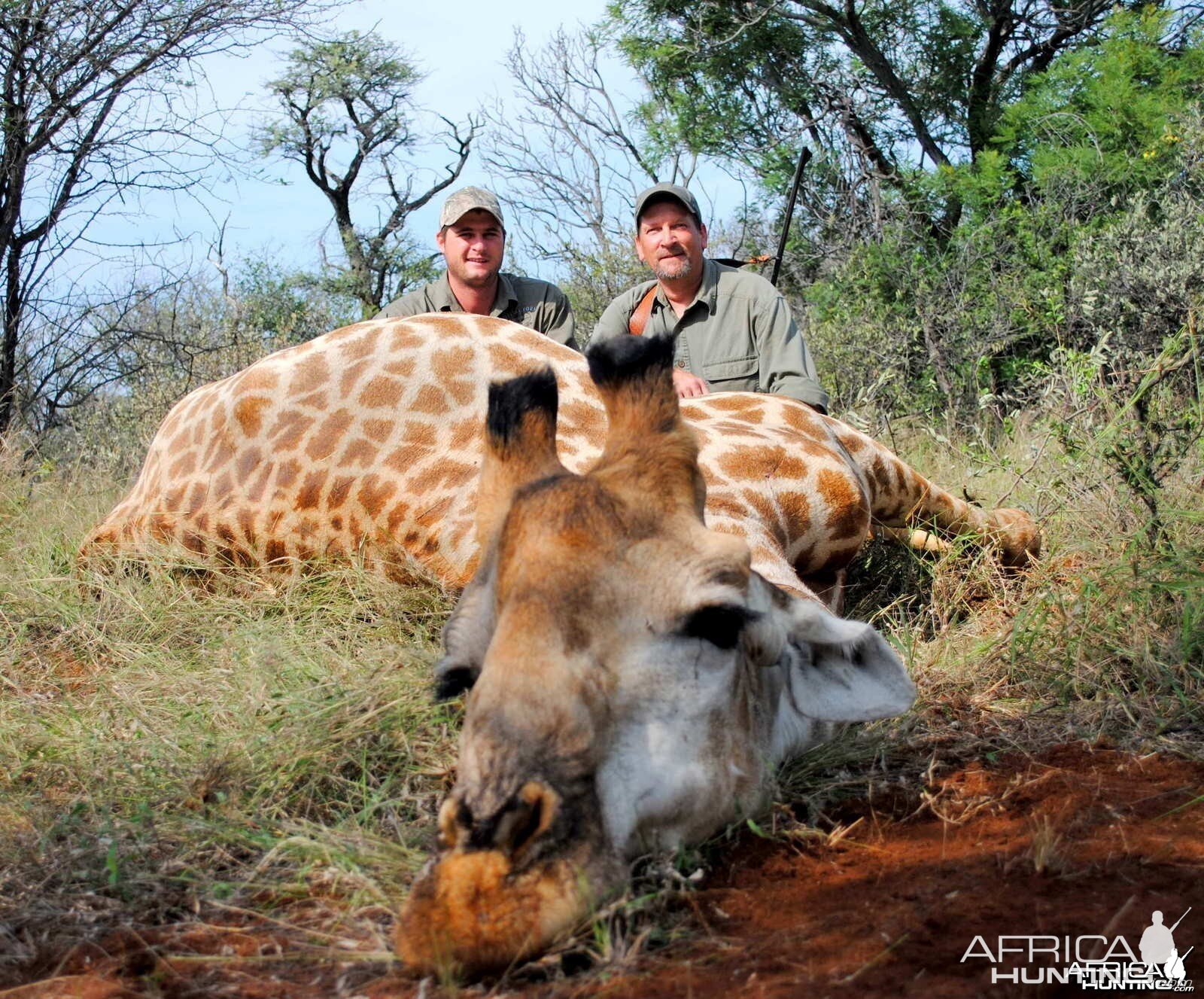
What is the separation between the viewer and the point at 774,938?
7.55ft

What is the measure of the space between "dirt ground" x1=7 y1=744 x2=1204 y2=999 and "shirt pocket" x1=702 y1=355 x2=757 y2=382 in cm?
448

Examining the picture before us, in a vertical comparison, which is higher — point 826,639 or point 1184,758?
point 826,639

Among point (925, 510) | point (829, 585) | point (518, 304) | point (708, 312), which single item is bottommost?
point (829, 585)

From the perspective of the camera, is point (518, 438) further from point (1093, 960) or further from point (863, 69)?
point (863, 69)

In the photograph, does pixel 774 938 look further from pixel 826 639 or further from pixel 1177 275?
pixel 1177 275

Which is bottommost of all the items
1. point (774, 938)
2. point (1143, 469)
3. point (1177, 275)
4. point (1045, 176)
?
point (774, 938)

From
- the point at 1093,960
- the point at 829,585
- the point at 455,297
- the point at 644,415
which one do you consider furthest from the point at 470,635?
the point at 455,297

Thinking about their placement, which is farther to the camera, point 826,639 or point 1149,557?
point 1149,557

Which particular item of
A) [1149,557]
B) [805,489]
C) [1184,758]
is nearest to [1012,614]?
[1149,557]

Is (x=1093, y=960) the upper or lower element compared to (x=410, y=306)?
lower

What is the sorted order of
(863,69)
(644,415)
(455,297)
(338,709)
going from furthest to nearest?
(863,69) < (455,297) < (338,709) < (644,415)

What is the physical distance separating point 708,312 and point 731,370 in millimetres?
453

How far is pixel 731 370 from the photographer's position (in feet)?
24.0

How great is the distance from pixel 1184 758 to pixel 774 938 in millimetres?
1638
